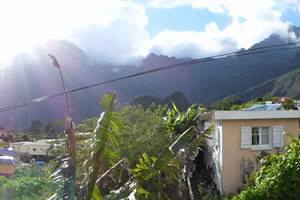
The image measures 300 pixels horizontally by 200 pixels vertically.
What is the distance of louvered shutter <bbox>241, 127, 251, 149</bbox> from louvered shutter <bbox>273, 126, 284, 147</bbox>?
935mm

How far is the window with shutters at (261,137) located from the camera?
762 inches

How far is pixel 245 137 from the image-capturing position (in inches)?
755

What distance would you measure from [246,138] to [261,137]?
2.05 ft

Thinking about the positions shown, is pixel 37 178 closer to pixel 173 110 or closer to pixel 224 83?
pixel 173 110

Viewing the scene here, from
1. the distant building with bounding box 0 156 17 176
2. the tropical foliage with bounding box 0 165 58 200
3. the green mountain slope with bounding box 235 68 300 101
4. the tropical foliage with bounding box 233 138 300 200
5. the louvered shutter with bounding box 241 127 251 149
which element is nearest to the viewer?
the distant building with bounding box 0 156 17 176

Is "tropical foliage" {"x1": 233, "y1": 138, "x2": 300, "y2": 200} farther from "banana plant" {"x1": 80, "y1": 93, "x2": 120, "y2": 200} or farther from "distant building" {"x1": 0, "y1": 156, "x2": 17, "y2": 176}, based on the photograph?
"banana plant" {"x1": 80, "y1": 93, "x2": 120, "y2": 200}

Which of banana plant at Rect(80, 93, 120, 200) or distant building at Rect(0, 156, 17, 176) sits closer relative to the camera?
banana plant at Rect(80, 93, 120, 200)

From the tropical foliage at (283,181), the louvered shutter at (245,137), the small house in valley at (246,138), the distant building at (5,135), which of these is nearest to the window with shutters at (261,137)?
the small house in valley at (246,138)

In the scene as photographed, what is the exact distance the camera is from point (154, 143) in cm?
1897

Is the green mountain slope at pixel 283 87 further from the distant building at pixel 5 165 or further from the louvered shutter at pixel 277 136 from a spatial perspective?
the distant building at pixel 5 165

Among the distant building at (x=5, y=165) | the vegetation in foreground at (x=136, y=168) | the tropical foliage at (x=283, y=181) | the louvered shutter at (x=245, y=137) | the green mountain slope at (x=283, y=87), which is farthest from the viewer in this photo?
the green mountain slope at (x=283, y=87)

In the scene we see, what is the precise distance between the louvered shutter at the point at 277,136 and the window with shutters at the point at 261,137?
0.21 meters

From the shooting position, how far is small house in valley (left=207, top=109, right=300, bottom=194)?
1917 cm

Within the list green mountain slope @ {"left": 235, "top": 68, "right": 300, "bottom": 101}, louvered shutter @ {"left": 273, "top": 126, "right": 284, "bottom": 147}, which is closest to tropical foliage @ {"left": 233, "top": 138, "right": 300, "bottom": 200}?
louvered shutter @ {"left": 273, "top": 126, "right": 284, "bottom": 147}
